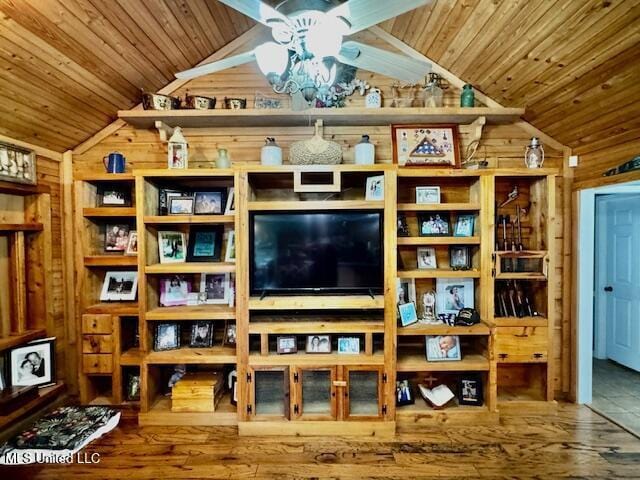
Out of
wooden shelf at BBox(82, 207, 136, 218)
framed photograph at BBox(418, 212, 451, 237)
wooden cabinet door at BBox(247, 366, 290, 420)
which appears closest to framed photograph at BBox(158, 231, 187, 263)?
wooden shelf at BBox(82, 207, 136, 218)

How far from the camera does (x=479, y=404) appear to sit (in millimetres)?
2705

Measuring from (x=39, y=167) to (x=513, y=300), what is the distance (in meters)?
4.02

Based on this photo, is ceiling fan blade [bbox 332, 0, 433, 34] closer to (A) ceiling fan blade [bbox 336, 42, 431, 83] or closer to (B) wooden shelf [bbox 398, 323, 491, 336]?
(A) ceiling fan blade [bbox 336, 42, 431, 83]

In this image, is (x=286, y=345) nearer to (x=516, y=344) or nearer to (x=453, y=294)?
(x=453, y=294)

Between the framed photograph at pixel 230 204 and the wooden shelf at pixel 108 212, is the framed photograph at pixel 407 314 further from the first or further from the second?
the wooden shelf at pixel 108 212

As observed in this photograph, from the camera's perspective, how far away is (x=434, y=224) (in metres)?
2.92

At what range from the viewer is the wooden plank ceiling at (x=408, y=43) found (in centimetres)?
192

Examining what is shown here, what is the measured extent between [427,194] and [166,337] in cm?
243

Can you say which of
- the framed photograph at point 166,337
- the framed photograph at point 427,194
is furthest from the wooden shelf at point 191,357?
the framed photograph at point 427,194

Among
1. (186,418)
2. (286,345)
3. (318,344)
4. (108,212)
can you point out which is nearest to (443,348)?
(318,344)

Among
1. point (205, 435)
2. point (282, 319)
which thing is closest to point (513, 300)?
point (282, 319)

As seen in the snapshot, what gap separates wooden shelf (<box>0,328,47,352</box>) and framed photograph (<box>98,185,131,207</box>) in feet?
3.60

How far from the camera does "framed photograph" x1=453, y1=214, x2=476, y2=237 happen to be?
286 cm

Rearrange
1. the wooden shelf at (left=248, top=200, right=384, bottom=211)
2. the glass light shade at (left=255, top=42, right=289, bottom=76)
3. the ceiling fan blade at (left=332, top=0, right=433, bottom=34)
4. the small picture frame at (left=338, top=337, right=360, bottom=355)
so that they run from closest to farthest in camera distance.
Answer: the ceiling fan blade at (left=332, top=0, right=433, bottom=34)
the glass light shade at (left=255, top=42, right=289, bottom=76)
the wooden shelf at (left=248, top=200, right=384, bottom=211)
the small picture frame at (left=338, top=337, right=360, bottom=355)
